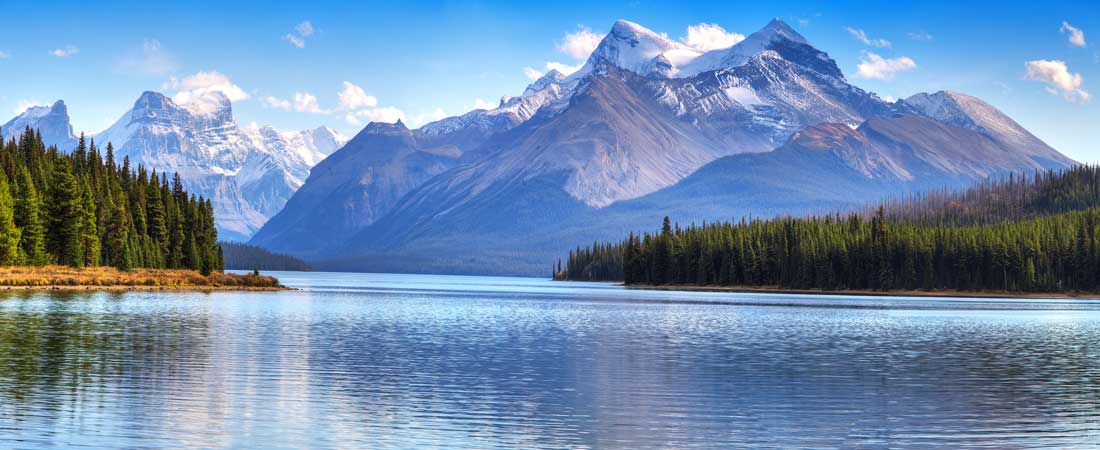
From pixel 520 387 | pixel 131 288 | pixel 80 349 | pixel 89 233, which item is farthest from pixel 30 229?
pixel 520 387

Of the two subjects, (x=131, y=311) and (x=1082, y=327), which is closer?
(x=131, y=311)

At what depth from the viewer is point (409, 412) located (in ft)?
120

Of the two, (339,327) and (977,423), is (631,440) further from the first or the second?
(339,327)

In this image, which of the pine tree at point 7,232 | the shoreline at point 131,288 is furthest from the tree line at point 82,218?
the shoreline at point 131,288

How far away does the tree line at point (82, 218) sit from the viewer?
144 m

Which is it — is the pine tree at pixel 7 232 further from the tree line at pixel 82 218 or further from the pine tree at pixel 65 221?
the pine tree at pixel 65 221

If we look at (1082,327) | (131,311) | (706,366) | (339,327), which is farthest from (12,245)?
(1082,327)

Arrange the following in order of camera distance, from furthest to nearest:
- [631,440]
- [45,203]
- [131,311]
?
[45,203]
[131,311]
[631,440]

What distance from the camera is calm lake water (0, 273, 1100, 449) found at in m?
32.2

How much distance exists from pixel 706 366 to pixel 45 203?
4883 inches

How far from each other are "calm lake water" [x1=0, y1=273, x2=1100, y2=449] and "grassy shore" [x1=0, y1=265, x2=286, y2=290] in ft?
167

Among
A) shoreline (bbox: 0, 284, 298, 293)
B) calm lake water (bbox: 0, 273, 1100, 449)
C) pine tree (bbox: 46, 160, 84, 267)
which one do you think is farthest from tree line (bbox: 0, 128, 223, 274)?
calm lake water (bbox: 0, 273, 1100, 449)

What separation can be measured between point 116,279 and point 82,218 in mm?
10771

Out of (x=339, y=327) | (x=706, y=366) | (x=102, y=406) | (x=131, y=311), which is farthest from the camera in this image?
(x=131, y=311)
